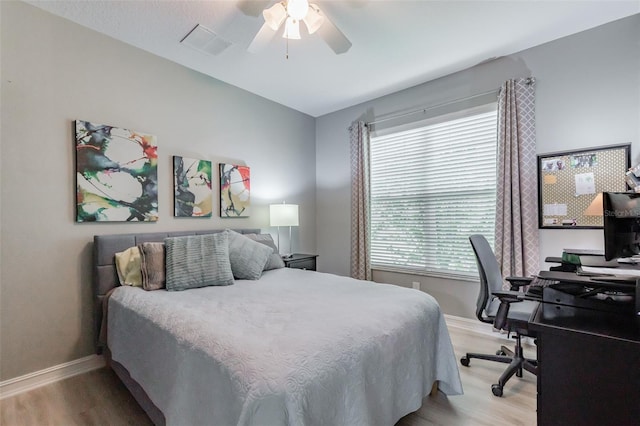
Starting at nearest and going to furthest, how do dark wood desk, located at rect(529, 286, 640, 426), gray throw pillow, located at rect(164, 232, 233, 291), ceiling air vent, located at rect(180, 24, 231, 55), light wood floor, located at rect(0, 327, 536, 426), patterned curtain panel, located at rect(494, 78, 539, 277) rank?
dark wood desk, located at rect(529, 286, 640, 426) → light wood floor, located at rect(0, 327, 536, 426) → gray throw pillow, located at rect(164, 232, 233, 291) → ceiling air vent, located at rect(180, 24, 231, 55) → patterned curtain panel, located at rect(494, 78, 539, 277)

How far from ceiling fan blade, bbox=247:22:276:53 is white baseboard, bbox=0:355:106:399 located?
279 centimetres

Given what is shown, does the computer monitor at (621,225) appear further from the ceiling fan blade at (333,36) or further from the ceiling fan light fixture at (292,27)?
the ceiling fan light fixture at (292,27)

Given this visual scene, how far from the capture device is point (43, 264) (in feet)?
7.06

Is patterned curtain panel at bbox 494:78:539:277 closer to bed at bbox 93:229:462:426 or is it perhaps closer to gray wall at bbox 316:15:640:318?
gray wall at bbox 316:15:640:318

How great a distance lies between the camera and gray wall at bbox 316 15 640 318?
2316 millimetres

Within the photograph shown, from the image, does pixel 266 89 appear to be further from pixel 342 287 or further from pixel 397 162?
pixel 342 287

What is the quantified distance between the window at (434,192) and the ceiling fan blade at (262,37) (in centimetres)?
210

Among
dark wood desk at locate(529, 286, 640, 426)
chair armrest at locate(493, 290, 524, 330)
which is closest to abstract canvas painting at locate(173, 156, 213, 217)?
chair armrest at locate(493, 290, 524, 330)

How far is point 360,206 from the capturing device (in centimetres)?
384

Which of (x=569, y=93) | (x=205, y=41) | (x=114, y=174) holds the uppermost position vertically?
(x=205, y=41)

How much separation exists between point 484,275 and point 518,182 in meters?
1.12

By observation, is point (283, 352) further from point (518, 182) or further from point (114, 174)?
point (518, 182)

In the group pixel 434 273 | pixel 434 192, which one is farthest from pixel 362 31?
pixel 434 273

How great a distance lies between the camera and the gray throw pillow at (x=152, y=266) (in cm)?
223
